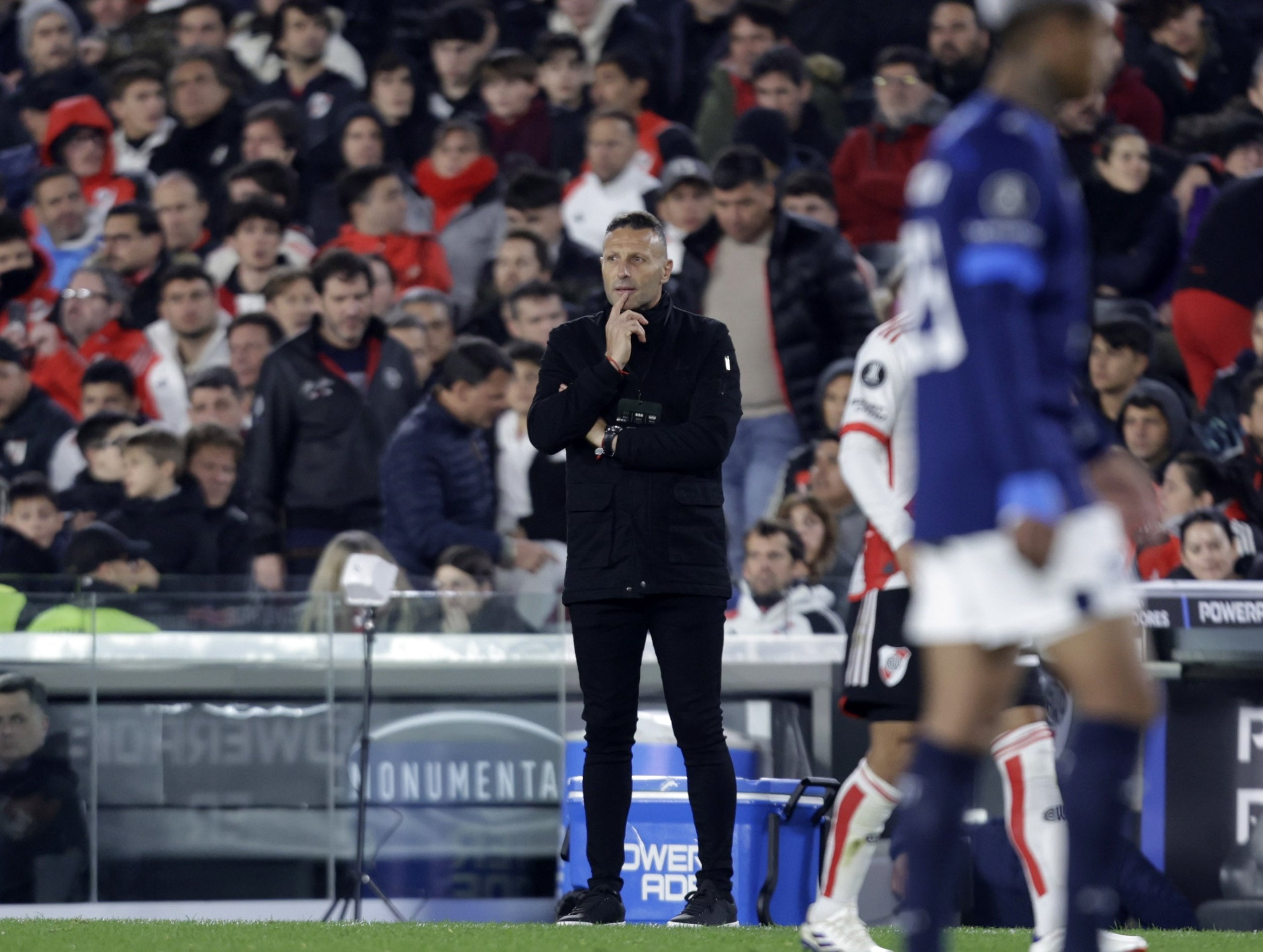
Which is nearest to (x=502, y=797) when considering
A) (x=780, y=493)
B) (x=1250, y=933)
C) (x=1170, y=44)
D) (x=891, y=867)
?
(x=891, y=867)

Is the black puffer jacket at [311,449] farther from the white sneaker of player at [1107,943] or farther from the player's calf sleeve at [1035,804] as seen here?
the white sneaker of player at [1107,943]

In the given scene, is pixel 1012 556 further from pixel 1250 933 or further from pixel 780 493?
pixel 780 493

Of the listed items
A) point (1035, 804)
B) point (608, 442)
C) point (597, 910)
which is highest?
point (608, 442)

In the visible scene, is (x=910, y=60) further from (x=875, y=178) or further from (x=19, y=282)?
(x=19, y=282)

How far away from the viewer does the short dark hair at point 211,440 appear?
9531 mm

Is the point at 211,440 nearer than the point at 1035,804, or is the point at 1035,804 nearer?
the point at 1035,804

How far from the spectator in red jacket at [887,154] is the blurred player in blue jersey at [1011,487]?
7727 millimetres

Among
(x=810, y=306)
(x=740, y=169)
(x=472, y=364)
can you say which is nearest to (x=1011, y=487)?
(x=472, y=364)

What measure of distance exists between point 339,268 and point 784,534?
108 inches

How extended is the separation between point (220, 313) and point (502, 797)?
409cm

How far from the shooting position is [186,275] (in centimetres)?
1068

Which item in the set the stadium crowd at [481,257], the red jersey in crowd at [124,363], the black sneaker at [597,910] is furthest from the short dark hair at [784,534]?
the red jersey in crowd at [124,363]

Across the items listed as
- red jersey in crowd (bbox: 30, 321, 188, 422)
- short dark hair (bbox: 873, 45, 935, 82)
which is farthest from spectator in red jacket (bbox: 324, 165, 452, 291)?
short dark hair (bbox: 873, 45, 935, 82)

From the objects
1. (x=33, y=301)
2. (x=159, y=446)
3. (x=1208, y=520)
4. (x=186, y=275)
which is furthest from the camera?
(x=33, y=301)
